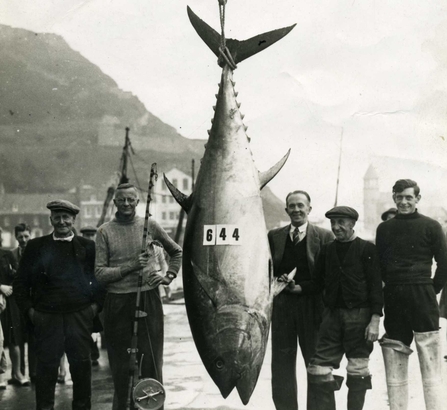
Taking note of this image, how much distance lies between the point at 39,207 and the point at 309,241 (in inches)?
1308

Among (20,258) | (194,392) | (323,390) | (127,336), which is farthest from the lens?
(20,258)

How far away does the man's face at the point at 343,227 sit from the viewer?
3.20 meters

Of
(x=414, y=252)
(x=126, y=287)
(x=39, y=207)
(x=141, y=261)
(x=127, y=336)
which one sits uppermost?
(x=39, y=207)

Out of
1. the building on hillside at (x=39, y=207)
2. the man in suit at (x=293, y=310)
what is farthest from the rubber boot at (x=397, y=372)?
the building on hillside at (x=39, y=207)

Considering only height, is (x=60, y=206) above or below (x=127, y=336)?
above

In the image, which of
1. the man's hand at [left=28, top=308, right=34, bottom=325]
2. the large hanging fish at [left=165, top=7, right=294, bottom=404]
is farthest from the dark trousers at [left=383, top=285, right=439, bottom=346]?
the man's hand at [left=28, top=308, right=34, bottom=325]

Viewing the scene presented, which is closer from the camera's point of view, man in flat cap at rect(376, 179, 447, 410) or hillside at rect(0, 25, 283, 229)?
man in flat cap at rect(376, 179, 447, 410)

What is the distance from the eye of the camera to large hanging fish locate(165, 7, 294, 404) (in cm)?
269

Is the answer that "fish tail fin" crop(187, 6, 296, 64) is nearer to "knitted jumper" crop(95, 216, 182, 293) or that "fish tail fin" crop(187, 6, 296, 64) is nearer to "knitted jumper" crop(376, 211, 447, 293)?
"knitted jumper" crop(95, 216, 182, 293)

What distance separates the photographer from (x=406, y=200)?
332cm

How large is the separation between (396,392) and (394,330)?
0.39m

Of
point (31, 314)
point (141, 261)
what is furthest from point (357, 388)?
point (31, 314)

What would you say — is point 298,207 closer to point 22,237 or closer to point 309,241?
point 309,241

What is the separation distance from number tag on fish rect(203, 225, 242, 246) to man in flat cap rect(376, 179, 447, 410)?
3.66 ft
